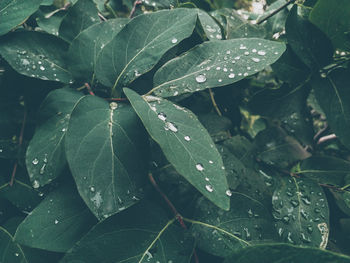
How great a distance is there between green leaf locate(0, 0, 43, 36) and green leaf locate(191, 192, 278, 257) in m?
0.68

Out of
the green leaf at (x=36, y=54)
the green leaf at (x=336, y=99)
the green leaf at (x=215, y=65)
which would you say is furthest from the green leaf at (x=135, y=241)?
the green leaf at (x=336, y=99)

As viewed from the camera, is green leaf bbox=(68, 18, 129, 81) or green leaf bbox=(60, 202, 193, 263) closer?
green leaf bbox=(60, 202, 193, 263)

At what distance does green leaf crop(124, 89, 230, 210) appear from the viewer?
0.52 m

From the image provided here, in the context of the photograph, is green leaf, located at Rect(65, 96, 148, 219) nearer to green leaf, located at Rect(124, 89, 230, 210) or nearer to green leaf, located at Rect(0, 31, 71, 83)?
green leaf, located at Rect(124, 89, 230, 210)

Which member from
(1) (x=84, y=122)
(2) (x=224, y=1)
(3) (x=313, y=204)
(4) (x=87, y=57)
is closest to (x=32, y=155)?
(1) (x=84, y=122)

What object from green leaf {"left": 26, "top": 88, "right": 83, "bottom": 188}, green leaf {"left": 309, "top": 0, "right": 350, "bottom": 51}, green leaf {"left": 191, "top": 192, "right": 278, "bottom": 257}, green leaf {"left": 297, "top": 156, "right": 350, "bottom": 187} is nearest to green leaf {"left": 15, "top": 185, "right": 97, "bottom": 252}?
green leaf {"left": 26, "top": 88, "right": 83, "bottom": 188}

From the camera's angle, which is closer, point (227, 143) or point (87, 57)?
point (87, 57)

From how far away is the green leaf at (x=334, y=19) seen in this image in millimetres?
765

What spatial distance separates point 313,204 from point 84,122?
0.63m

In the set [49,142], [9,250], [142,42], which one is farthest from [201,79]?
[9,250]

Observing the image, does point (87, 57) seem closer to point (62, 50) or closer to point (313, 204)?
point (62, 50)

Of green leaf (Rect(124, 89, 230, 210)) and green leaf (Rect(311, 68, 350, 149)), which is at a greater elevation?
green leaf (Rect(124, 89, 230, 210))

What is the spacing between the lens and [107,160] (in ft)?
1.95

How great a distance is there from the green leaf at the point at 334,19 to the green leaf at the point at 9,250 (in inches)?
38.6
